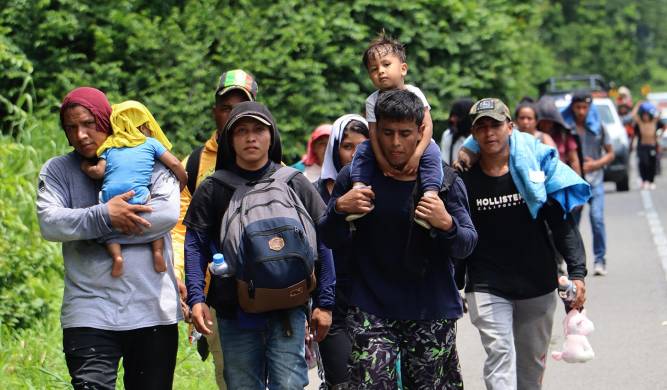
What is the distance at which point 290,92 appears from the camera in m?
14.4

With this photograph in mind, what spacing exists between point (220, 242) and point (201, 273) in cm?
15

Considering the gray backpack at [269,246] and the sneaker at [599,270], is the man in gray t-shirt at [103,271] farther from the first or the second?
the sneaker at [599,270]

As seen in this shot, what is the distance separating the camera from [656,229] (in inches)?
701

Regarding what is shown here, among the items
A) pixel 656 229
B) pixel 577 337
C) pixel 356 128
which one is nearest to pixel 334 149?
pixel 356 128

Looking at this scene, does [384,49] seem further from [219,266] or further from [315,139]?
[315,139]

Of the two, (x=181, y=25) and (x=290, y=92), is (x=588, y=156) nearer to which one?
(x=290, y=92)

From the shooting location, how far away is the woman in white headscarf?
19.6 feet

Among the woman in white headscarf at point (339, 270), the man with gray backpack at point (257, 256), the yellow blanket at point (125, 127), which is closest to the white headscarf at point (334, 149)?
the woman in white headscarf at point (339, 270)

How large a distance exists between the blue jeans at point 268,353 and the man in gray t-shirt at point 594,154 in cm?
780

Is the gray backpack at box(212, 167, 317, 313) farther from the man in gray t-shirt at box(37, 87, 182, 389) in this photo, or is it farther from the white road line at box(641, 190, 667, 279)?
the white road line at box(641, 190, 667, 279)

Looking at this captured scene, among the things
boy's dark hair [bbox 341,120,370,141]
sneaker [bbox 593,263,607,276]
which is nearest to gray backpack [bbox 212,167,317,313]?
boy's dark hair [bbox 341,120,370,141]

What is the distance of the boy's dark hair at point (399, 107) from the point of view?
5484mm

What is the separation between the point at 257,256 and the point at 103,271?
27.0 inches

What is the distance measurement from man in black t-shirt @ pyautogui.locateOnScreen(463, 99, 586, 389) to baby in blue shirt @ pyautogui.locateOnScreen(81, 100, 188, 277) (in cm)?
170
